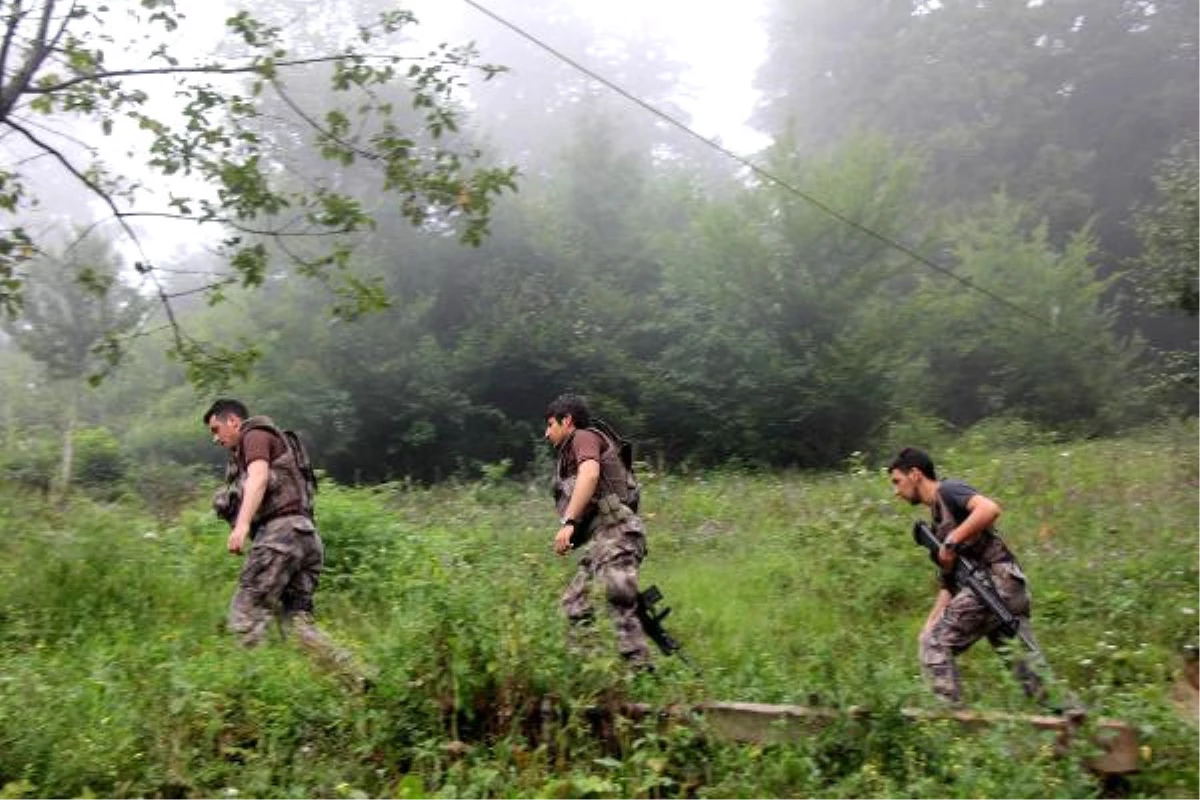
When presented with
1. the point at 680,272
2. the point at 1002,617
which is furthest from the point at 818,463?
the point at 1002,617

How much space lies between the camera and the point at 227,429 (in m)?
6.56

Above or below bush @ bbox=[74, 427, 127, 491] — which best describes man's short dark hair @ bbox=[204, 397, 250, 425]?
above

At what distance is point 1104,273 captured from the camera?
31.6 metres

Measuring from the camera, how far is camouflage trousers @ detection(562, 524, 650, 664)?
6.00m

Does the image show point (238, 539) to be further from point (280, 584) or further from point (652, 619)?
point (652, 619)

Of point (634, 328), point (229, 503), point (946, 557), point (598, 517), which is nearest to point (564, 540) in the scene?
point (598, 517)

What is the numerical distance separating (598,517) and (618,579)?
0.36 meters

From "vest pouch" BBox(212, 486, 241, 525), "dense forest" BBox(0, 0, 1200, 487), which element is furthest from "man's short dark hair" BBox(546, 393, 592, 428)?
"dense forest" BBox(0, 0, 1200, 487)

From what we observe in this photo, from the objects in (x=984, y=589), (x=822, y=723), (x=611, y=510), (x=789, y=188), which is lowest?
(x=822, y=723)

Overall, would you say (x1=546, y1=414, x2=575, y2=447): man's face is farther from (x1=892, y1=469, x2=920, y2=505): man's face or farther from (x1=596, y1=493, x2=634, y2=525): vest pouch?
(x1=892, y1=469, x2=920, y2=505): man's face

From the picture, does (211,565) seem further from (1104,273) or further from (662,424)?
(1104,273)

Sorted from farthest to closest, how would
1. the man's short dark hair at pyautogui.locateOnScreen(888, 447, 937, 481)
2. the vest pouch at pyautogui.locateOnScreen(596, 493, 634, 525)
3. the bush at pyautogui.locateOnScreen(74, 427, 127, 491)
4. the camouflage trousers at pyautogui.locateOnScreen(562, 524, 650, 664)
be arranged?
1. the bush at pyautogui.locateOnScreen(74, 427, 127, 491)
2. the vest pouch at pyautogui.locateOnScreen(596, 493, 634, 525)
3. the camouflage trousers at pyautogui.locateOnScreen(562, 524, 650, 664)
4. the man's short dark hair at pyautogui.locateOnScreen(888, 447, 937, 481)

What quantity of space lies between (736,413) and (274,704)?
582 inches

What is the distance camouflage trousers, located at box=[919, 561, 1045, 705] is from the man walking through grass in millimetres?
3175
